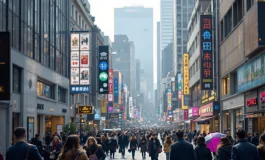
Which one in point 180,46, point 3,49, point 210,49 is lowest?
point 3,49

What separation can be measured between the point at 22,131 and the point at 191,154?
4153mm

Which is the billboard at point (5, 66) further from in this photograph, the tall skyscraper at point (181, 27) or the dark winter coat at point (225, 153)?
the tall skyscraper at point (181, 27)

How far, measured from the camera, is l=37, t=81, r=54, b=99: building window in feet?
144

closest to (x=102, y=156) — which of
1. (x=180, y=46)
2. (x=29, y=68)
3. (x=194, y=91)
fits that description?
(x=29, y=68)

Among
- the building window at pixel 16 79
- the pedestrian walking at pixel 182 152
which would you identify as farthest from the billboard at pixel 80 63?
the pedestrian walking at pixel 182 152

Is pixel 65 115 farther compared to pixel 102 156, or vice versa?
pixel 65 115

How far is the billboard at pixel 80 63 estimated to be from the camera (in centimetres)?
4966

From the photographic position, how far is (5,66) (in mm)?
17562

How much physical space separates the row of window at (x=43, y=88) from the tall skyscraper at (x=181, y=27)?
290ft

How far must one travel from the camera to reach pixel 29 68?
3816 cm

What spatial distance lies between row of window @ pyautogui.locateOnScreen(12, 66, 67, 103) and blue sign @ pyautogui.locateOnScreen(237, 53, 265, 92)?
49.9 feet

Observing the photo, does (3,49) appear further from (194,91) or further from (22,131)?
(194,91)

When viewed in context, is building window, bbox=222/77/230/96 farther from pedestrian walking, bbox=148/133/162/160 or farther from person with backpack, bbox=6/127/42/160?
person with backpack, bbox=6/127/42/160

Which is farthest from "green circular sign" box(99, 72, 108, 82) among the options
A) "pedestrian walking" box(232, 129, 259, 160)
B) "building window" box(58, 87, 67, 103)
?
"pedestrian walking" box(232, 129, 259, 160)
